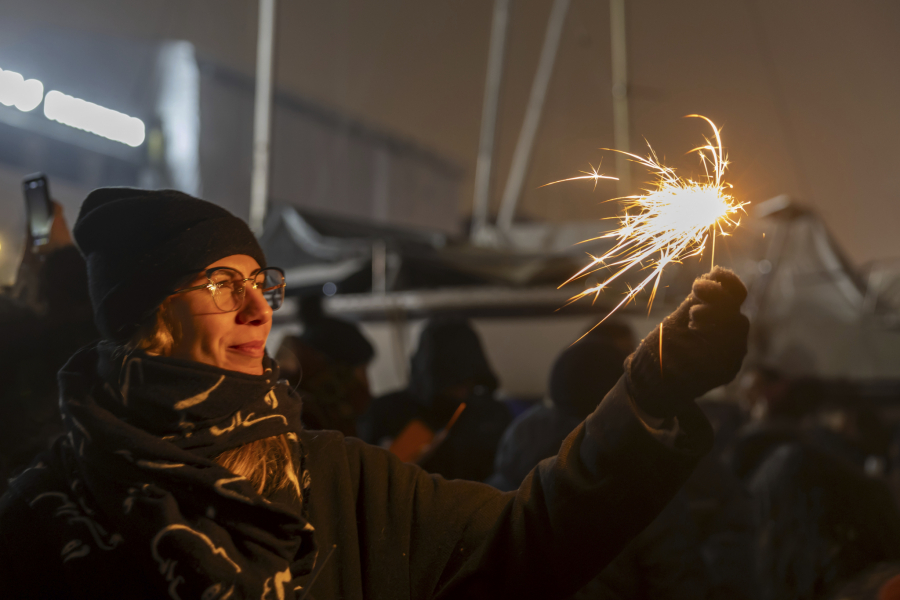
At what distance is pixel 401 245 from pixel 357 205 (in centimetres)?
516

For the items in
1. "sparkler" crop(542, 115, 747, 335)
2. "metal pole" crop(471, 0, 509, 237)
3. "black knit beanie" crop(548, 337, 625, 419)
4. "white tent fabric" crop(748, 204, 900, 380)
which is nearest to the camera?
"sparkler" crop(542, 115, 747, 335)

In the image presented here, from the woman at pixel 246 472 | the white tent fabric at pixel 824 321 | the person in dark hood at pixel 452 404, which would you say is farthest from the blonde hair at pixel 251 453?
the white tent fabric at pixel 824 321

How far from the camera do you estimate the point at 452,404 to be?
102 inches

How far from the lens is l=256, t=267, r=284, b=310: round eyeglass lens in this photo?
1.25 m

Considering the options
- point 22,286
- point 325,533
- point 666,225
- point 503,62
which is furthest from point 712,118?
point 503,62

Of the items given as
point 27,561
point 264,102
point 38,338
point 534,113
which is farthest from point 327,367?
point 534,113

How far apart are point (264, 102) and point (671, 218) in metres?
4.52

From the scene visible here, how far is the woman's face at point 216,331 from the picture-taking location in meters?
1.17

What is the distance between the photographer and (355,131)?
9.78 metres

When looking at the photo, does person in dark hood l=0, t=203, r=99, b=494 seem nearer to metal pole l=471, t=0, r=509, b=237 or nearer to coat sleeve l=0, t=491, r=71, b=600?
coat sleeve l=0, t=491, r=71, b=600

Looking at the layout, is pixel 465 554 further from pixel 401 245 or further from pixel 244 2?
pixel 244 2

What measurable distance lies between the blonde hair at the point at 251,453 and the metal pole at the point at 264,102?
341cm

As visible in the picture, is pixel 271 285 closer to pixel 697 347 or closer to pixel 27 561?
pixel 27 561

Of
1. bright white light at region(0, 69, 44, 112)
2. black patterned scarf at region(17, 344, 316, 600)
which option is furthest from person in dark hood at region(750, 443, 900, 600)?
bright white light at region(0, 69, 44, 112)
